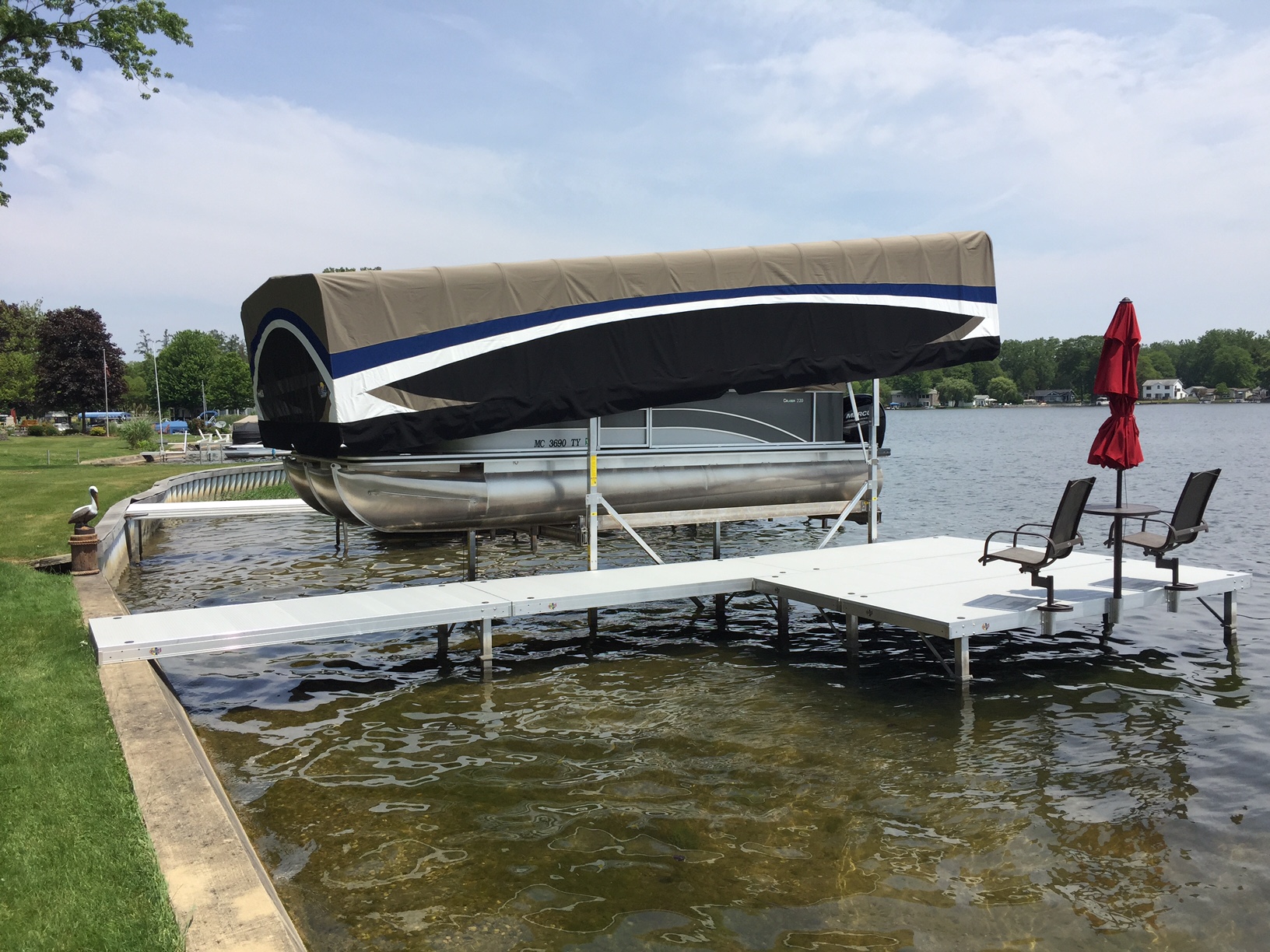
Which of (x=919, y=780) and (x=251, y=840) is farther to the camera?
(x=919, y=780)

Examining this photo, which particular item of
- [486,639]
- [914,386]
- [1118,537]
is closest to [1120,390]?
[1118,537]

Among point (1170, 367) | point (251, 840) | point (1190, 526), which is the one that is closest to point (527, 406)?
point (251, 840)

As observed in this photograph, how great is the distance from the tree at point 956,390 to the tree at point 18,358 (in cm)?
13988

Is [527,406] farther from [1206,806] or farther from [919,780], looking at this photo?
[1206,806]

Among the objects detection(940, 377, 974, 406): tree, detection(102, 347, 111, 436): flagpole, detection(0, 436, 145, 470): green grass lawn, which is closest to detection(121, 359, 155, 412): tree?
detection(102, 347, 111, 436): flagpole

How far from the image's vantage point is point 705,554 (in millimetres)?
18172

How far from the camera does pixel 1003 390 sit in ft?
577

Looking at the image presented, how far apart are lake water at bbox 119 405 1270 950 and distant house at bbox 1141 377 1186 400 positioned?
7000 inches

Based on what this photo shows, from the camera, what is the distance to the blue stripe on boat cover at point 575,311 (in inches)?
384

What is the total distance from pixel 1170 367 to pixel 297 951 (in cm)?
19566

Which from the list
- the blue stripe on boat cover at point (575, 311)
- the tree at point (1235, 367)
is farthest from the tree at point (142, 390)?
the tree at point (1235, 367)

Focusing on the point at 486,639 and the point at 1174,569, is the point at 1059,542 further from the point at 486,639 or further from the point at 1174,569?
the point at 486,639

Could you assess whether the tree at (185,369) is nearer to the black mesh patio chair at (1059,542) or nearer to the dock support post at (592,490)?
the dock support post at (592,490)

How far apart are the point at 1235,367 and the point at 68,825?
189 meters
